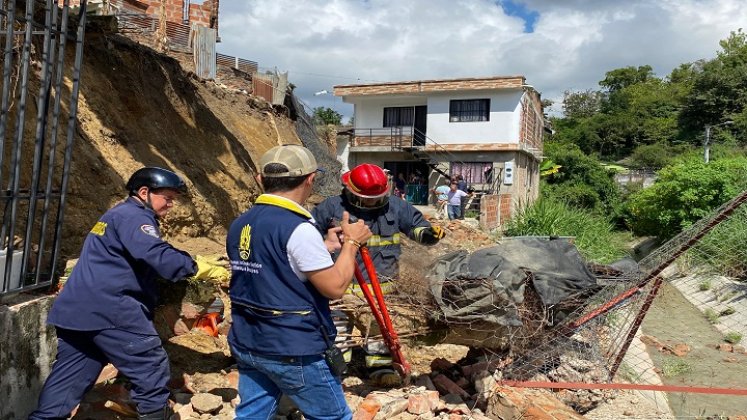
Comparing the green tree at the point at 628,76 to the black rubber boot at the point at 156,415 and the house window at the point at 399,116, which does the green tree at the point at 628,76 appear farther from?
the black rubber boot at the point at 156,415

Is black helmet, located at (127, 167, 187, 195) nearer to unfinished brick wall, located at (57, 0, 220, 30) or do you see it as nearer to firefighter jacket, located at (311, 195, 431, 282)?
firefighter jacket, located at (311, 195, 431, 282)

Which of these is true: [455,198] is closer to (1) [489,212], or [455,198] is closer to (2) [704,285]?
(1) [489,212]

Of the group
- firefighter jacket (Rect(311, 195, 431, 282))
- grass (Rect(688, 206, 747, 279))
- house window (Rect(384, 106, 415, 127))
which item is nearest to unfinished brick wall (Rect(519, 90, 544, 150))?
house window (Rect(384, 106, 415, 127))

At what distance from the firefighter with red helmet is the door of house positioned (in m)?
18.7

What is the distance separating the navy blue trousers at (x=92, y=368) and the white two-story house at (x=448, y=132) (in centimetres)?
1810

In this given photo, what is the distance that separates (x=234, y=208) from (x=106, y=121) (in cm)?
201

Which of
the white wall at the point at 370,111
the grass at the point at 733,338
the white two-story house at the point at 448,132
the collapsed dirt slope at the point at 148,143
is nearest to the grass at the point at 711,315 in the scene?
the grass at the point at 733,338

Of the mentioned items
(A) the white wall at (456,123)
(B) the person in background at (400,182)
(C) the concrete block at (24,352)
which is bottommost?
(C) the concrete block at (24,352)

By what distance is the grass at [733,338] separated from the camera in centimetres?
730

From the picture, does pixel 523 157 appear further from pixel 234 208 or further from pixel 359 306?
pixel 359 306

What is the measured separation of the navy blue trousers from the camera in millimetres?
2768

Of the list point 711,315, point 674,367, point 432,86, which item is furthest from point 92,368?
point 432,86

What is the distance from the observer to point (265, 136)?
468 inches

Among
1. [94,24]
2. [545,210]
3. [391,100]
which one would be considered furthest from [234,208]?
[391,100]
